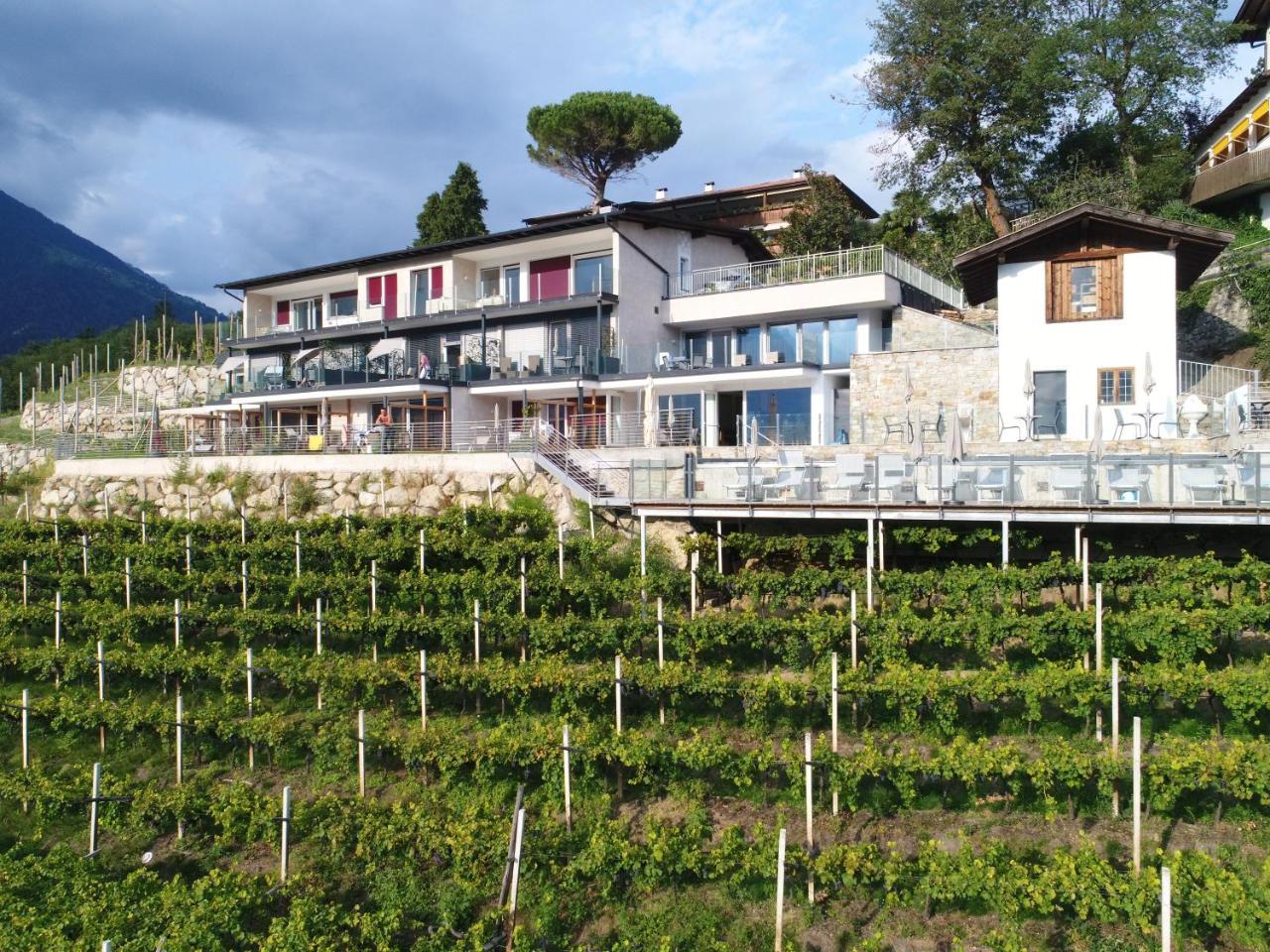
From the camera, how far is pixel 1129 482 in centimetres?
1639

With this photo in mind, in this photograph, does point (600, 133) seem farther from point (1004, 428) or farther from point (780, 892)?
point (780, 892)

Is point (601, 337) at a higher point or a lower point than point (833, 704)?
higher

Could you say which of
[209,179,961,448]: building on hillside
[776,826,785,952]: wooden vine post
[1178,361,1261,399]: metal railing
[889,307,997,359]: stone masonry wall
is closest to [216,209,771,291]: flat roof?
[209,179,961,448]: building on hillside

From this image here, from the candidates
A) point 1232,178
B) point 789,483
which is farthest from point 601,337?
point 1232,178

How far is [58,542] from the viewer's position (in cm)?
2361

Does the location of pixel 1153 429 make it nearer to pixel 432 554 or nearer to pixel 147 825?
pixel 432 554

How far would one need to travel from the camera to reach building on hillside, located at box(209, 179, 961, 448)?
28.9m

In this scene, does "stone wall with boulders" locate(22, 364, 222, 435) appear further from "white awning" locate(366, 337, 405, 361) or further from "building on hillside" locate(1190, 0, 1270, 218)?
"building on hillside" locate(1190, 0, 1270, 218)

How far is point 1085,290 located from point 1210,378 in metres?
3.93

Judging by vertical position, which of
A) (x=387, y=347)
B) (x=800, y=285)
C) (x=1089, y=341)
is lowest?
(x=1089, y=341)

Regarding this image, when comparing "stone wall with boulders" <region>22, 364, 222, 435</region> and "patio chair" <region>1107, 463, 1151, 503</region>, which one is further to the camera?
"stone wall with boulders" <region>22, 364, 222, 435</region>

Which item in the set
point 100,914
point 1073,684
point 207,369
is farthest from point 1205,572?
point 207,369

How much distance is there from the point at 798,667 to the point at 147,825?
984 centimetres

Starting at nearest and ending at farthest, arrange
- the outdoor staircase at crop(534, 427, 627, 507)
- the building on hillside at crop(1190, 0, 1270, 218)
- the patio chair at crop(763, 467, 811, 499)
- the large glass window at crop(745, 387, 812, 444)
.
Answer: the patio chair at crop(763, 467, 811, 499), the outdoor staircase at crop(534, 427, 627, 507), the large glass window at crop(745, 387, 812, 444), the building on hillside at crop(1190, 0, 1270, 218)
